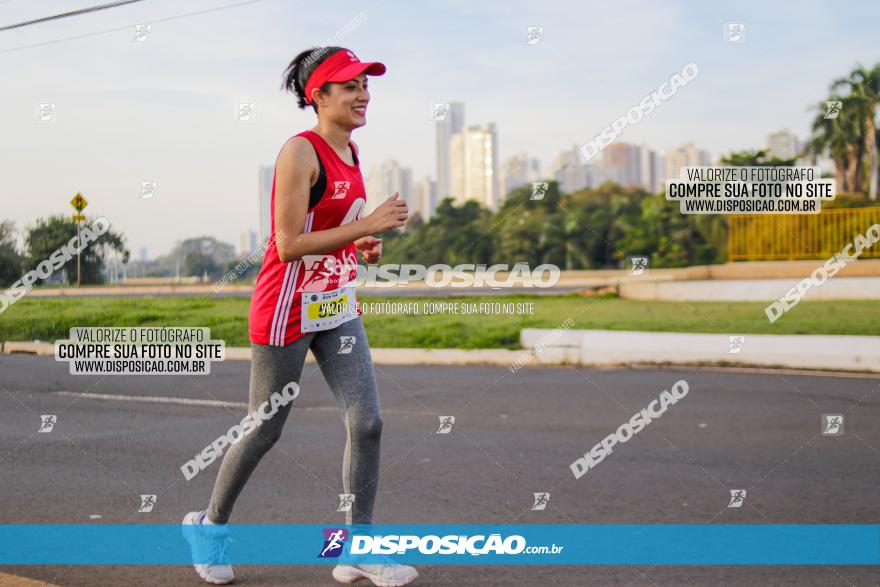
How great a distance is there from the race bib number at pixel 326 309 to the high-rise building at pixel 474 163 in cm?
5280

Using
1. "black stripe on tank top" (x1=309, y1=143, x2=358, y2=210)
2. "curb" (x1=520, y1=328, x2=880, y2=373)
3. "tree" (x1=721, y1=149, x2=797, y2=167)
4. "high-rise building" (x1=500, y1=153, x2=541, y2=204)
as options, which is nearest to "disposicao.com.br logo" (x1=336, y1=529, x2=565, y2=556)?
"black stripe on tank top" (x1=309, y1=143, x2=358, y2=210)

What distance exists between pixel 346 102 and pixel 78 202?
8.19 m

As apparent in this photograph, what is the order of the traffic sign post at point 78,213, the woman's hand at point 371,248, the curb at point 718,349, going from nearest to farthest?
1. the woman's hand at point 371,248
2. the curb at point 718,349
3. the traffic sign post at point 78,213

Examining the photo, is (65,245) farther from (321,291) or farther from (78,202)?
(321,291)

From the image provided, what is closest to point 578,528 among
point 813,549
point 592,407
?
point 813,549

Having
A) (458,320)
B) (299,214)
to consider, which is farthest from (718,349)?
(299,214)

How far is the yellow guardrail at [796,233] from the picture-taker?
20.8 meters

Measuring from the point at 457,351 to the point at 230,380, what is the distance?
9.74 feet

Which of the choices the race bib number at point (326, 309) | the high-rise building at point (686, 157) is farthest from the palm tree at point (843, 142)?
the high-rise building at point (686, 157)

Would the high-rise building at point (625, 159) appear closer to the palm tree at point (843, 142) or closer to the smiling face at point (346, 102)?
the palm tree at point (843, 142)

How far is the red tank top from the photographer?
11.3ft

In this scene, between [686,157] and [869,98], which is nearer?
[869,98]

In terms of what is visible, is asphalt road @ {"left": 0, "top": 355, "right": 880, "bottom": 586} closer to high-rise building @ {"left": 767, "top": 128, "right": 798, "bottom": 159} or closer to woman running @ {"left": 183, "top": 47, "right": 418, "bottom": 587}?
woman running @ {"left": 183, "top": 47, "right": 418, "bottom": 587}

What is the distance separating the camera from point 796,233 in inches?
846
